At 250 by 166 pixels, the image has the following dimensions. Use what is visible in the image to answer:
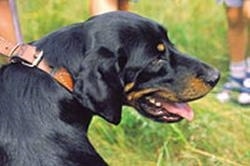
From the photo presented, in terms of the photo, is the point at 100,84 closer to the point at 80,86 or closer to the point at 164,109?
the point at 80,86

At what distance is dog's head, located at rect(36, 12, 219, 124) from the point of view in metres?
2.84

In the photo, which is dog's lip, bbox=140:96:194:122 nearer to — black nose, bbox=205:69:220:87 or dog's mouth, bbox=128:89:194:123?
dog's mouth, bbox=128:89:194:123

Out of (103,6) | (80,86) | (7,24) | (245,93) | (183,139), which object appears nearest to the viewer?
(80,86)

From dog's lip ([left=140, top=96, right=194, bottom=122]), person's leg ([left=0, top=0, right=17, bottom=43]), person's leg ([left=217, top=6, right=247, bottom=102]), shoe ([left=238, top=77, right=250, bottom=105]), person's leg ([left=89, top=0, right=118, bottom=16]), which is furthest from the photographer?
Result: person's leg ([left=217, top=6, right=247, bottom=102])

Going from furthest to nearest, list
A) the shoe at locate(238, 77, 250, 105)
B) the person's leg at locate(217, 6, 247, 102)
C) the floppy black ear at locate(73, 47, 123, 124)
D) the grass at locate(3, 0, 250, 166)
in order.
A: 1. the person's leg at locate(217, 6, 247, 102)
2. the shoe at locate(238, 77, 250, 105)
3. the grass at locate(3, 0, 250, 166)
4. the floppy black ear at locate(73, 47, 123, 124)

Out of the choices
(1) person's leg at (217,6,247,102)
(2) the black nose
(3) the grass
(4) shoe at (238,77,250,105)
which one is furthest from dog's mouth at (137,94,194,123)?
(1) person's leg at (217,6,247,102)

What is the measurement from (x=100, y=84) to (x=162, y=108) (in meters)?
0.43

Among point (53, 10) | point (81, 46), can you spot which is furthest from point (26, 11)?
point (81, 46)

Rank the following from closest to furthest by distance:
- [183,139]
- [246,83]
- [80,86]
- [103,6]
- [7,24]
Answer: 1. [80,86]
2. [183,139]
3. [7,24]
4. [103,6]
5. [246,83]

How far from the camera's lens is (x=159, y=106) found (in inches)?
124

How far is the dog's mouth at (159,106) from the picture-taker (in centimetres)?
307

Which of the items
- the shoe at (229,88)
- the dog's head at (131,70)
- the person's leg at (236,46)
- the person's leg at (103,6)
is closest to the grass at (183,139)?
the shoe at (229,88)

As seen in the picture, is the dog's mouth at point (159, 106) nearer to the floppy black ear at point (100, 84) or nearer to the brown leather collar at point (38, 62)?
the floppy black ear at point (100, 84)

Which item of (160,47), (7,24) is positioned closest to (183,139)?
(7,24)
